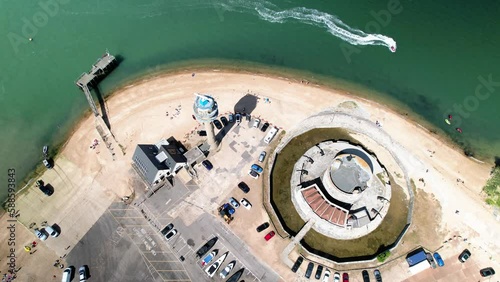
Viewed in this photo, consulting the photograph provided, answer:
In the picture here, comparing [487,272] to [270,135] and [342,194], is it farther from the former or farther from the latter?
[270,135]

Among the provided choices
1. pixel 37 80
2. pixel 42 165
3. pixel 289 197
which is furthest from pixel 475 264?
pixel 37 80

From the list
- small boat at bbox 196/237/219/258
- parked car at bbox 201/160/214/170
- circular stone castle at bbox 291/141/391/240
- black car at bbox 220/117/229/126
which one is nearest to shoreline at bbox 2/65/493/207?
black car at bbox 220/117/229/126

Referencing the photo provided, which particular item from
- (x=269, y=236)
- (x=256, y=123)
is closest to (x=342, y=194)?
(x=269, y=236)

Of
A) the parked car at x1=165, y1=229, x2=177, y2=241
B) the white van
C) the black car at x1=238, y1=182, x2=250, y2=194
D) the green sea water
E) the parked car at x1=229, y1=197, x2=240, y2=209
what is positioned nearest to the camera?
the parked car at x1=165, y1=229, x2=177, y2=241

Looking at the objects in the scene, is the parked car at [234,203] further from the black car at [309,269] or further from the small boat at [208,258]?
the black car at [309,269]

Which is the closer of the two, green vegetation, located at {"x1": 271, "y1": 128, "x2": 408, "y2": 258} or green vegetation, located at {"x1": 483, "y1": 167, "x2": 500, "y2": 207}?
green vegetation, located at {"x1": 271, "y1": 128, "x2": 408, "y2": 258}

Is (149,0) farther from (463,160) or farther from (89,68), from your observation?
(463,160)

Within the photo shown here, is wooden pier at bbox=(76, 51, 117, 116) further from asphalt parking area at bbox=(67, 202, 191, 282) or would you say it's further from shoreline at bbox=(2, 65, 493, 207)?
asphalt parking area at bbox=(67, 202, 191, 282)
